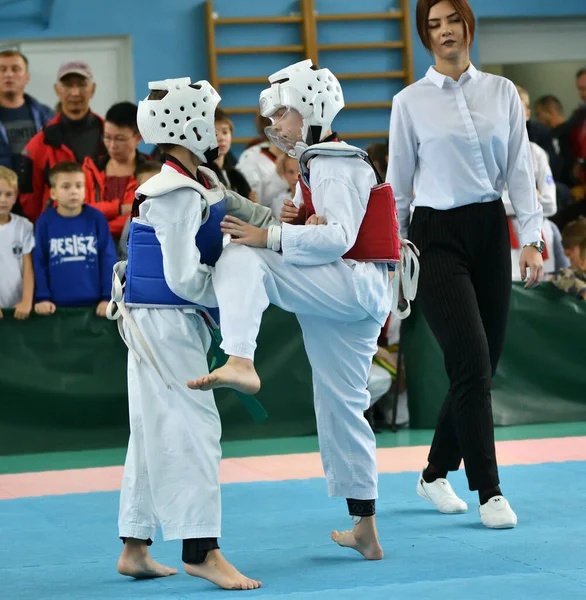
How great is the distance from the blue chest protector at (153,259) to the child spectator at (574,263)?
416 cm

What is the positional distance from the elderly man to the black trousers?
12.4ft

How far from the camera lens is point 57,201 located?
252 inches

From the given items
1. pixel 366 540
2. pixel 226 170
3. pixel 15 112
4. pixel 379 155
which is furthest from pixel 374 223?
pixel 15 112

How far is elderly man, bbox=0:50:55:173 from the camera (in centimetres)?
716

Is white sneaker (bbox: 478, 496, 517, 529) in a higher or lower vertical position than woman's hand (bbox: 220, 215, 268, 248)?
lower

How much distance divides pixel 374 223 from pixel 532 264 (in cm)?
87

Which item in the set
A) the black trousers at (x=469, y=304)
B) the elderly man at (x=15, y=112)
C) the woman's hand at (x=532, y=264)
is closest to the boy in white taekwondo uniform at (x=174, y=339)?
the black trousers at (x=469, y=304)

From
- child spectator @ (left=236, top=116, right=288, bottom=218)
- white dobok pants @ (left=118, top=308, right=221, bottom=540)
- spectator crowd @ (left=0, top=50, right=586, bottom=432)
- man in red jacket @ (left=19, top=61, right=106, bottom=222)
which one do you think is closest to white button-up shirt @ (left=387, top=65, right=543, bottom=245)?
white dobok pants @ (left=118, top=308, right=221, bottom=540)

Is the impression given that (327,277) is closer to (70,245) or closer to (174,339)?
(174,339)

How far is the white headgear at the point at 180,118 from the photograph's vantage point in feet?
10.7

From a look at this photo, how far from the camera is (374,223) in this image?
3.44 metres

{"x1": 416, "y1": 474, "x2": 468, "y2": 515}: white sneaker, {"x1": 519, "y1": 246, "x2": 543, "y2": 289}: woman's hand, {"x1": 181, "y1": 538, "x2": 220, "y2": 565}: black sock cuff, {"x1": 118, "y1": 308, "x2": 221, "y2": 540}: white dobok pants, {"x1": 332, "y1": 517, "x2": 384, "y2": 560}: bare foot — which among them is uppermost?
{"x1": 519, "y1": 246, "x2": 543, "y2": 289}: woman's hand

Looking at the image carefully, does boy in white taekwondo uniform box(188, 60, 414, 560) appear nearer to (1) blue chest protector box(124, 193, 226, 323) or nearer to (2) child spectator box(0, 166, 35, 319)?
(1) blue chest protector box(124, 193, 226, 323)

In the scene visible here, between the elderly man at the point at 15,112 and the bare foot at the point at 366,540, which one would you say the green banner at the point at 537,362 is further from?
the bare foot at the point at 366,540
